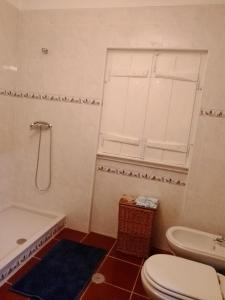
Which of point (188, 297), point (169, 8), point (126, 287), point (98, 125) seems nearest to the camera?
point (188, 297)

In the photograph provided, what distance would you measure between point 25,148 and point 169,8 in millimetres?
1976

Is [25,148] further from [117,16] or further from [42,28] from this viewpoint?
[117,16]

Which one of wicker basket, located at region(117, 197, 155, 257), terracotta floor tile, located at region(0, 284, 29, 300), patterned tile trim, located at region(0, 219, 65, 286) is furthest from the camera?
wicker basket, located at region(117, 197, 155, 257)

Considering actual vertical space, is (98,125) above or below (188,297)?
above

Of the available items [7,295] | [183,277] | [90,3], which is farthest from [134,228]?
[90,3]

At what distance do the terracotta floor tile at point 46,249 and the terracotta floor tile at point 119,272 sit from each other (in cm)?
51

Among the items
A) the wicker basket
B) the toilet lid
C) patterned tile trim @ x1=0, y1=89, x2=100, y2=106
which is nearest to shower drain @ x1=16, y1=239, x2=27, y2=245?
the wicker basket

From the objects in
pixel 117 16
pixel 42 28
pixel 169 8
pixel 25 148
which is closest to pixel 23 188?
pixel 25 148

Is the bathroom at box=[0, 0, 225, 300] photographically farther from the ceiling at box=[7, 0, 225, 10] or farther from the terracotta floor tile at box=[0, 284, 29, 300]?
the terracotta floor tile at box=[0, 284, 29, 300]

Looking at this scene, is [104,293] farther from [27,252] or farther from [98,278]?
[27,252]

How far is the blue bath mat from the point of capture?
1.68 m

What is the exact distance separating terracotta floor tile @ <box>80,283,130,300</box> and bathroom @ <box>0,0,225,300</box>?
6.8 inches

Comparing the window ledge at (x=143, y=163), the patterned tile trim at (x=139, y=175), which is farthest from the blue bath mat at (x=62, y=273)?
the window ledge at (x=143, y=163)

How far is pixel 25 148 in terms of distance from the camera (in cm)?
269
